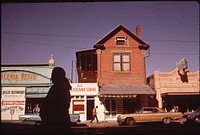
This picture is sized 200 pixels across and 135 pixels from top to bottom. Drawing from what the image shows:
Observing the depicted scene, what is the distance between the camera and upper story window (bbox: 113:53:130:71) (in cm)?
2556

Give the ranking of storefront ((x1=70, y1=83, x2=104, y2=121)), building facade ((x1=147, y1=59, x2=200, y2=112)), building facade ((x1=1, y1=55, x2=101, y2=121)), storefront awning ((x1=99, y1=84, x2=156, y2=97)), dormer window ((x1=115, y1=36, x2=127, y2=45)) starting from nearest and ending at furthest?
1. storefront awning ((x1=99, y1=84, x2=156, y2=97))
2. building facade ((x1=1, y1=55, x2=101, y2=121))
3. storefront ((x1=70, y1=83, x2=104, y2=121))
4. building facade ((x1=147, y1=59, x2=200, y2=112))
5. dormer window ((x1=115, y1=36, x2=127, y2=45))

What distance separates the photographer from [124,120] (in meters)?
19.2

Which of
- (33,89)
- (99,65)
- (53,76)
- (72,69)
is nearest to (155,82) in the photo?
(99,65)

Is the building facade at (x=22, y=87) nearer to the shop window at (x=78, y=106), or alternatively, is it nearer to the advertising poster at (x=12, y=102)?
the advertising poster at (x=12, y=102)

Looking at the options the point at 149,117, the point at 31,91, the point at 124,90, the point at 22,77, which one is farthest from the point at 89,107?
the point at 22,77

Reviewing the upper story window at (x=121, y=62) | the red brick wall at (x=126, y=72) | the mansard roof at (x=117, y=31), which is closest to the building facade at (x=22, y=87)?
the red brick wall at (x=126, y=72)

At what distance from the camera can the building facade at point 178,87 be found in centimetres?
2491

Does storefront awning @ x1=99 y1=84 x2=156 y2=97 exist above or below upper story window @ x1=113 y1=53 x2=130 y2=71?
below

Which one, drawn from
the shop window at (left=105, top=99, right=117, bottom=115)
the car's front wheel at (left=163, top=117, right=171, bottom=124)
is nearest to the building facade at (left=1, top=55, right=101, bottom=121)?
the shop window at (left=105, top=99, right=117, bottom=115)

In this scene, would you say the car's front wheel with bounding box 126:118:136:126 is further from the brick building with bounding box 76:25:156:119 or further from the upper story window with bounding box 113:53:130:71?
the upper story window with bounding box 113:53:130:71

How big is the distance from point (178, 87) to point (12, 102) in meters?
17.3

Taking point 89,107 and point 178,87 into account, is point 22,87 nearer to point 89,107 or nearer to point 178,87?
point 89,107

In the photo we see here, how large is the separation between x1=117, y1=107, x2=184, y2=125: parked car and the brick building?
394 centimetres

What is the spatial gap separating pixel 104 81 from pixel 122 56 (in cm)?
343
